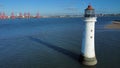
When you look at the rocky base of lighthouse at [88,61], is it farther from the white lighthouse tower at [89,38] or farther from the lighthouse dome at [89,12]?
the lighthouse dome at [89,12]

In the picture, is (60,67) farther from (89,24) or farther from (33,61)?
(89,24)

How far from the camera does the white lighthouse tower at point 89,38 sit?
15.4m

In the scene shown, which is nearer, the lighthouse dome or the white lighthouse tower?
the white lighthouse tower

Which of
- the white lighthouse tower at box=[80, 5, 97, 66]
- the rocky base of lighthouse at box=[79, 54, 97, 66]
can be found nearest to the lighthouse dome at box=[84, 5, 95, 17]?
the white lighthouse tower at box=[80, 5, 97, 66]

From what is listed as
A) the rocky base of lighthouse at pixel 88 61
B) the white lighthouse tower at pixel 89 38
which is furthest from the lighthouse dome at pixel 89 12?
the rocky base of lighthouse at pixel 88 61

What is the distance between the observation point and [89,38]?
1556 centimetres

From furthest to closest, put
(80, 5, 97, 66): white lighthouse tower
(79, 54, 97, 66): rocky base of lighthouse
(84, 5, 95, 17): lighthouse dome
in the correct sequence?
(79, 54, 97, 66): rocky base of lighthouse, (84, 5, 95, 17): lighthouse dome, (80, 5, 97, 66): white lighthouse tower

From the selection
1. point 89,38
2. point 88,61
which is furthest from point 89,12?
point 88,61

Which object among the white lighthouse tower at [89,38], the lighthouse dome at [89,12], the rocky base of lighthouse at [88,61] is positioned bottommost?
the rocky base of lighthouse at [88,61]

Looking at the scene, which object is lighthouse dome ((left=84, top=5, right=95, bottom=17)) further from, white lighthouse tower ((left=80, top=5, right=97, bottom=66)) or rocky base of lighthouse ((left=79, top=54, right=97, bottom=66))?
rocky base of lighthouse ((left=79, top=54, right=97, bottom=66))

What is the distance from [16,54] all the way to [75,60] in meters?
8.14

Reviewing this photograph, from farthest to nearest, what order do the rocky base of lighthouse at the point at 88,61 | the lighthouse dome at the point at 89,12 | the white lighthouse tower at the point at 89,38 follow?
1. the rocky base of lighthouse at the point at 88,61
2. the lighthouse dome at the point at 89,12
3. the white lighthouse tower at the point at 89,38

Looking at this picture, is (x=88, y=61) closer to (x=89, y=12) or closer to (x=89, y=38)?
(x=89, y=38)

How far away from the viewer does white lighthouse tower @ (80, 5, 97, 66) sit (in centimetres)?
1542
